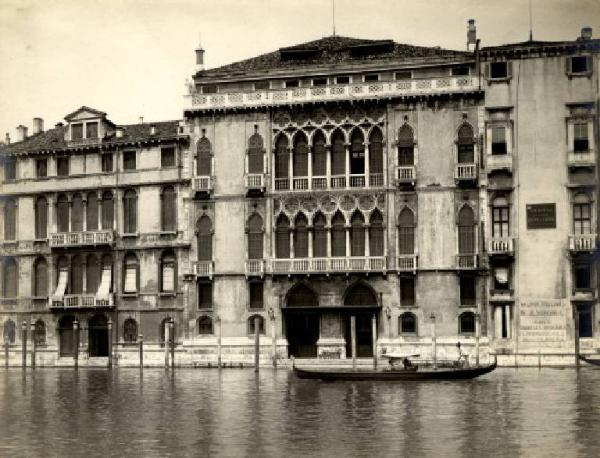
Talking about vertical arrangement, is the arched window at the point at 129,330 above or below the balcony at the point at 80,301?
below

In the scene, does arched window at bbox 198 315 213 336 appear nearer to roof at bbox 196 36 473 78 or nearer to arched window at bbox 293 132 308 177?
arched window at bbox 293 132 308 177

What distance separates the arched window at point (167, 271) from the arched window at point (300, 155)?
6.17 m

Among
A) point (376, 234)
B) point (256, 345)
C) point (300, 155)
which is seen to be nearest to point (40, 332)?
point (256, 345)

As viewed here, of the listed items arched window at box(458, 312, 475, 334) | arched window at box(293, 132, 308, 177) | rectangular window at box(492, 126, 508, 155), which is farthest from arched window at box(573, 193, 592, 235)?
arched window at box(293, 132, 308, 177)

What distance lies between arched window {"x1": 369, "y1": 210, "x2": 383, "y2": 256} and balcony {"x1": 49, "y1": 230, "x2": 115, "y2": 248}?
10655mm

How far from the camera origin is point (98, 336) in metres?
41.7

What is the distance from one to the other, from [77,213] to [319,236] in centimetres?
1055

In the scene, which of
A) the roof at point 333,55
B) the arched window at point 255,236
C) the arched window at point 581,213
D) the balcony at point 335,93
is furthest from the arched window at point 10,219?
the arched window at point 581,213

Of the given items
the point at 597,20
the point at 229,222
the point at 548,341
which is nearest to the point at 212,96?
the point at 229,222

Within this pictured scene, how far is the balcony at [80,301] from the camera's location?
40.9 m

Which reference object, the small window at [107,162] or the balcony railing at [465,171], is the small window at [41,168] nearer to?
the small window at [107,162]

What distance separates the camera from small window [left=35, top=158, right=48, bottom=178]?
4297 cm

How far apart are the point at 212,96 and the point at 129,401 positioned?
16.9 metres

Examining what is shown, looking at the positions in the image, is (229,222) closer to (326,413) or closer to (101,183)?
(101,183)
